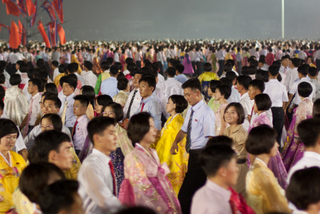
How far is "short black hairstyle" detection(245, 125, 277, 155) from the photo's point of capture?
2633 millimetres

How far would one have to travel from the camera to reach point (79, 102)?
4180mm

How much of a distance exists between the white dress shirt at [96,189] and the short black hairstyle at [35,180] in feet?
0.80

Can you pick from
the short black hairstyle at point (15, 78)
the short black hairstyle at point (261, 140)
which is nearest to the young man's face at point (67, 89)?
the short black hairstyle at point (15, 78)

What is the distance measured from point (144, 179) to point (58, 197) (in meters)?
Result: 0.88

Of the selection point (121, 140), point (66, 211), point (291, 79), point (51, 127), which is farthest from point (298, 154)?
point (291, 79)

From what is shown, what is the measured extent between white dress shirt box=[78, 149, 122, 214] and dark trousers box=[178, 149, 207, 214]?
156cm

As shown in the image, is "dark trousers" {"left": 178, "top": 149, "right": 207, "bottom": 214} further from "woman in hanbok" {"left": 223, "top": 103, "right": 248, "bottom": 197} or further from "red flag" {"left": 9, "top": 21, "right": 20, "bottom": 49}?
"red flag" {"left": 9, "top": 21, "right": 20, "bottom": 49}

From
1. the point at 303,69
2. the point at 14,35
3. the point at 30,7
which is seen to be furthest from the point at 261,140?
the point at 30,7

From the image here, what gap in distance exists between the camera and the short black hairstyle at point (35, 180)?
1993 millimetres

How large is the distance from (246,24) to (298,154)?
42228 mm

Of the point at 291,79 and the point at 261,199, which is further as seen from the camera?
the point at 291,79

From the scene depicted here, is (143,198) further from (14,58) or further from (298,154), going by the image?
(14,58)

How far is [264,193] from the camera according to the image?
238 centimetres

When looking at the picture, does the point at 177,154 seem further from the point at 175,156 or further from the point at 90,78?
the point at 90,78
